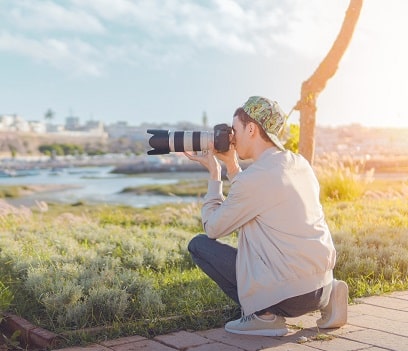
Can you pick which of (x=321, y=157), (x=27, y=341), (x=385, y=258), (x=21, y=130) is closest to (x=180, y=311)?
(x=27, y=341)

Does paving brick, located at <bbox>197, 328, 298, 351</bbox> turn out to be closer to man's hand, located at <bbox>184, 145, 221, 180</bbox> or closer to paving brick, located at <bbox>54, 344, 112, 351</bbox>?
paving brick, located at <bbox>54, 344, 112, 351</bbox>

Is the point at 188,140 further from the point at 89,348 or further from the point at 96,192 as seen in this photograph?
the point at 96,192

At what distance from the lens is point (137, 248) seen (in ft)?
15.7

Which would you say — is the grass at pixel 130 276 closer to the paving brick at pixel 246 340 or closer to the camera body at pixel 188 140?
the paving brick at pixel 246 340

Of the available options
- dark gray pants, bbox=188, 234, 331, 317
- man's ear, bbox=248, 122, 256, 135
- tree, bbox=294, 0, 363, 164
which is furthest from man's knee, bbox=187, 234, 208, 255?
tree, bbox=294, 0, 363, 164

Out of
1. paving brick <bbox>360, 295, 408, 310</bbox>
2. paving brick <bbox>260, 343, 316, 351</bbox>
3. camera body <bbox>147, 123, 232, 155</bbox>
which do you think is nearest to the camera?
paving brick <bbox>260, 343, 316, 351</bbox>

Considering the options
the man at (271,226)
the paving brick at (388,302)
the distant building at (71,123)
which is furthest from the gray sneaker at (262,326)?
the distant building at (71,123)

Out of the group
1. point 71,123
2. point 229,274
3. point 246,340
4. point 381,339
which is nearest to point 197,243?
point 229,274

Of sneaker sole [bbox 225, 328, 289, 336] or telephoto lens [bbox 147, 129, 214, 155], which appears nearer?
sneaker sole [bbox 225, 328, 289, 336]

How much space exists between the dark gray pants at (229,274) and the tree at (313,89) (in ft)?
15.1

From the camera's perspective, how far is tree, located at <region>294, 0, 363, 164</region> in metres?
7.44

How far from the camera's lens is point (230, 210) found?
277 centimetres

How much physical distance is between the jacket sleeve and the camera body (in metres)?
0.23

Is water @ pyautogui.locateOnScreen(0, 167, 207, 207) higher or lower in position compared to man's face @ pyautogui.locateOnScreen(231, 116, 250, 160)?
lower
